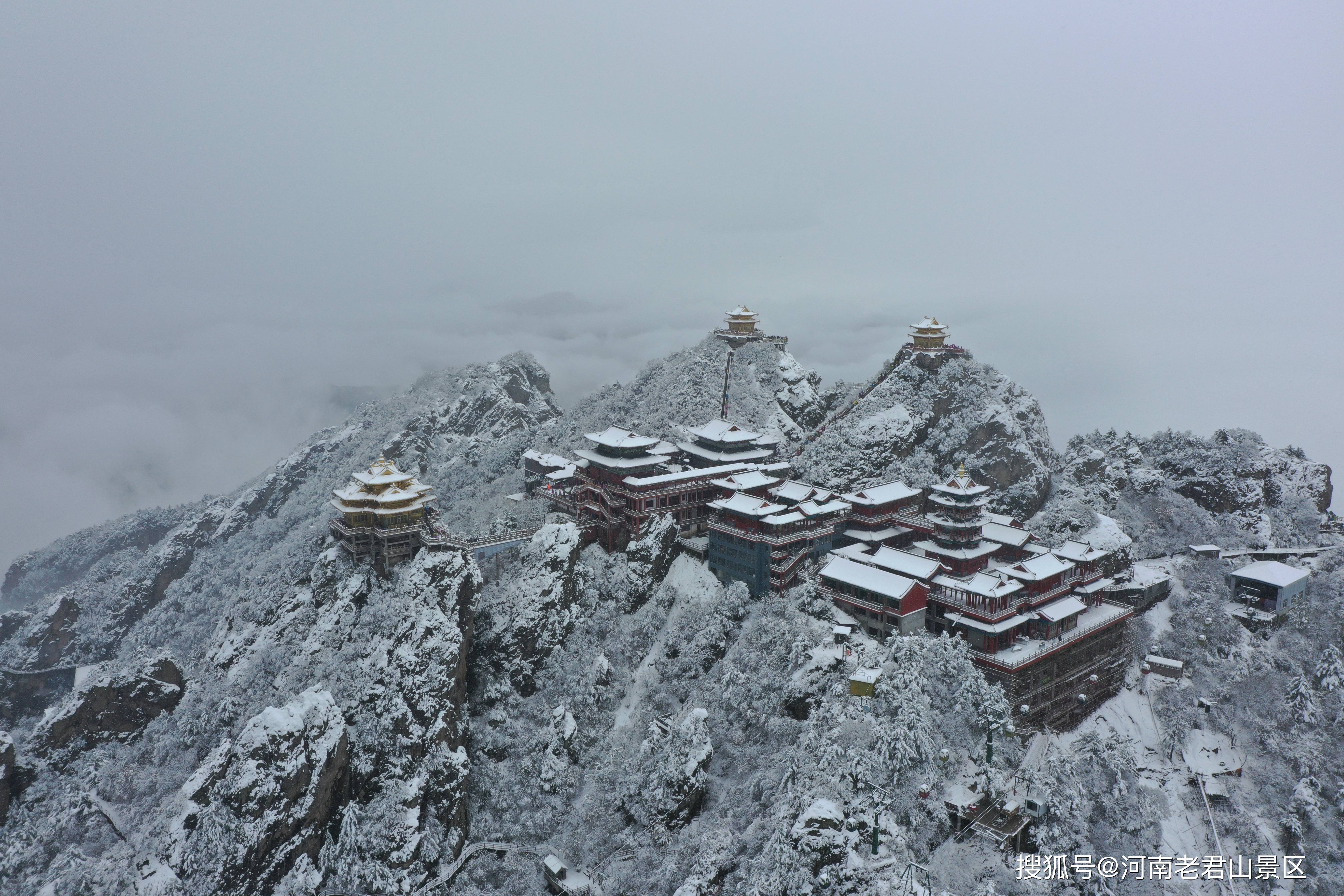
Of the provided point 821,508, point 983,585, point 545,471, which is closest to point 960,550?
point 983,585

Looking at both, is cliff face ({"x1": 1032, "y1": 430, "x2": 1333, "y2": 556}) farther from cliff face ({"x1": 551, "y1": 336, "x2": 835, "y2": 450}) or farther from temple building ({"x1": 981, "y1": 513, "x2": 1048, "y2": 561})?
cliff face ({"x1": 551, "y1": 336, "x2": 835, "y2": 450})

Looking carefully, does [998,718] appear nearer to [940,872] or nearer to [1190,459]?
[940,872]

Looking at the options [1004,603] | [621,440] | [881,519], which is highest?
[621,440]

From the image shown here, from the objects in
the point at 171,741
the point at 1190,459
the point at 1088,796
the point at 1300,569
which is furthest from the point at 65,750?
the point at 1190,459

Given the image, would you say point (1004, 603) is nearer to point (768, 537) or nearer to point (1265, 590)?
point (768, 537)

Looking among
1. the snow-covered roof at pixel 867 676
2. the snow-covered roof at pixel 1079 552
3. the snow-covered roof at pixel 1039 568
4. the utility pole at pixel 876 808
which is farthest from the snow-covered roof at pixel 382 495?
the snow-covered roof at pixel 1079 552

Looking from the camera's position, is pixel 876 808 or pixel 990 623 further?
pixel 990 623
